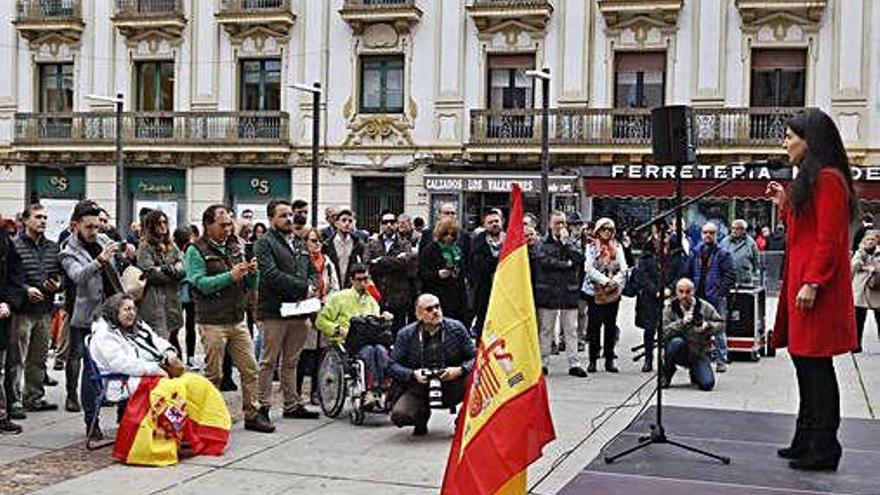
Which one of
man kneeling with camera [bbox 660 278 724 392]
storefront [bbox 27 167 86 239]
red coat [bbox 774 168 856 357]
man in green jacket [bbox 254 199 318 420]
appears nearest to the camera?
red coat [bbox 774 168 856 357]

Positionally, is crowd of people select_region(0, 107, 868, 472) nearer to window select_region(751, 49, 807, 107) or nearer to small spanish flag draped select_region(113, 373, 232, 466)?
small spanish flag draped select_region(113, 373, 232, 466)

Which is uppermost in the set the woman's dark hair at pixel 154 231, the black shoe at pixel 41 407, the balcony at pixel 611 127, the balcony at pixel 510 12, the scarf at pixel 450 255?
the balcony at pixel 510 12

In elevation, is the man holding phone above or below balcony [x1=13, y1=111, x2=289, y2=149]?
below

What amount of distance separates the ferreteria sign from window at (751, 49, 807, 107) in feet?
16.1

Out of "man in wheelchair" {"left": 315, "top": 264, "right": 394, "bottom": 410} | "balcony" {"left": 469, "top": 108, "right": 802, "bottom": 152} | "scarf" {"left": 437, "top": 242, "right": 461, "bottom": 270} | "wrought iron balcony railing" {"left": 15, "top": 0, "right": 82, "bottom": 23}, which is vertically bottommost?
"man in wheelchair" {"left": 315, "top": 264, "right": 394, "bottom": 410}

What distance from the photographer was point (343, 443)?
8125 mm

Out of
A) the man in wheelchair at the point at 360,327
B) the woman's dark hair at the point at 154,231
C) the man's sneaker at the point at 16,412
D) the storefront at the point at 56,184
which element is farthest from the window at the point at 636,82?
the man's sneaker at the point at 16,412

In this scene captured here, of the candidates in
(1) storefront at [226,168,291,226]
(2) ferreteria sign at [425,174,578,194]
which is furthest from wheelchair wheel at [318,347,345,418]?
(1) storefront at [226,168,291,226]

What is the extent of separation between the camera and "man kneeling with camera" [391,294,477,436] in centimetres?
824

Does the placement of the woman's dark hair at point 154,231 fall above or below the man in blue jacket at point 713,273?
above

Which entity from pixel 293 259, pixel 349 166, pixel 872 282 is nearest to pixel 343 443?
pixel 293 259

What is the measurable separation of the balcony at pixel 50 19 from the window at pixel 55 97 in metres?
0.95

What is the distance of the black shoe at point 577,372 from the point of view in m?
11.5

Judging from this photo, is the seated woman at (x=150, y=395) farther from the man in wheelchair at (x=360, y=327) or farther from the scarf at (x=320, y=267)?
the scarf at (x=320, y=267)
